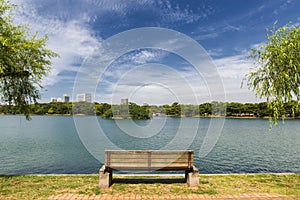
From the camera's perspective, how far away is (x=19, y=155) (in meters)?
17.0

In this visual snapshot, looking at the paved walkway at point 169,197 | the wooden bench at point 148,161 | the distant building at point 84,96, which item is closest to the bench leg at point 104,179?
the wooden bench at point 148,161

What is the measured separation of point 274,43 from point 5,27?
9.80m

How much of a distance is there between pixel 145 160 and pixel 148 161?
9 cm

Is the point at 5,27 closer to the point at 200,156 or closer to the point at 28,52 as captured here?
the point at 28,52

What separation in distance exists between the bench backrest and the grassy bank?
0.54 m

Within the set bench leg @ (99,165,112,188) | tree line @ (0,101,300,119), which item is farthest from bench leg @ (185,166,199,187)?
tree line @ (0,101,300,119)

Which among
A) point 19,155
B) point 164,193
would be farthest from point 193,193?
point 19,155

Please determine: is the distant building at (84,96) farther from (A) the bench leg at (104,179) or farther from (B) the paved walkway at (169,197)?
(B) the paved walkway at (169,197)

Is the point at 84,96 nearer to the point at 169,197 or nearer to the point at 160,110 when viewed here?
the point at 169,197

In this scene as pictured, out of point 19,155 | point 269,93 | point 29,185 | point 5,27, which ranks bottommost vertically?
point 19,155

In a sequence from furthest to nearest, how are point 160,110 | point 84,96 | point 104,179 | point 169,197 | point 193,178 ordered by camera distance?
point 160,110
point 84,96
point 193,178
point 104,179
point 169,197

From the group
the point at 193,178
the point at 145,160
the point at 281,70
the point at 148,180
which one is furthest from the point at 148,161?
the point at 281,70

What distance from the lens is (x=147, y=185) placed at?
19.8 feet

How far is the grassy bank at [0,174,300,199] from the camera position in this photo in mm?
5477
